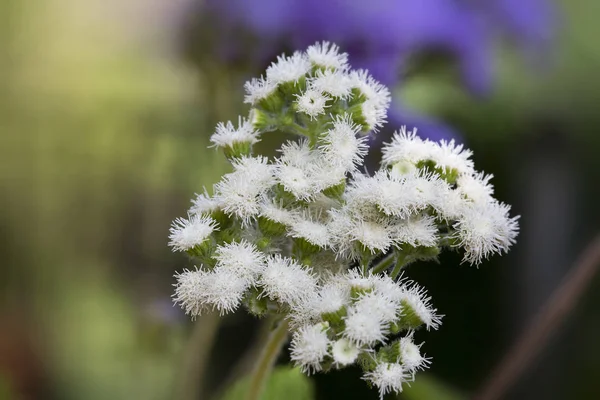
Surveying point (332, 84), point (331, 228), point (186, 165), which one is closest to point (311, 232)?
point (331, 228)

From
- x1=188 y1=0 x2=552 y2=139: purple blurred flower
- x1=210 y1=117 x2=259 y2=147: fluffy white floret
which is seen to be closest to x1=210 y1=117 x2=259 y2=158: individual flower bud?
x1=210 y1=117 x2=259 y2=147: fluffy white floret

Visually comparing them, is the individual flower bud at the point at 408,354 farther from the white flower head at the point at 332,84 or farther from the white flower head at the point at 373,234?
the white flower head at the point at 332,84

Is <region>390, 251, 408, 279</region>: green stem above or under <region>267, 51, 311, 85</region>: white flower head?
under

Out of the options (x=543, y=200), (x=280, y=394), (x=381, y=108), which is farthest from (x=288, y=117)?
(x=543, y=200)

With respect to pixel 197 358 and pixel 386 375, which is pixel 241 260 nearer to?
pixel 386 375

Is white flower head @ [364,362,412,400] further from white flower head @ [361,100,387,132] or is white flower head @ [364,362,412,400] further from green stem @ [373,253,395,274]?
white flower head @ [361,100,387,132]

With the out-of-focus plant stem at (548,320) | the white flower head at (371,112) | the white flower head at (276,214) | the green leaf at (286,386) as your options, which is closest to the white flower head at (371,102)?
the white flower head at (371,112)
